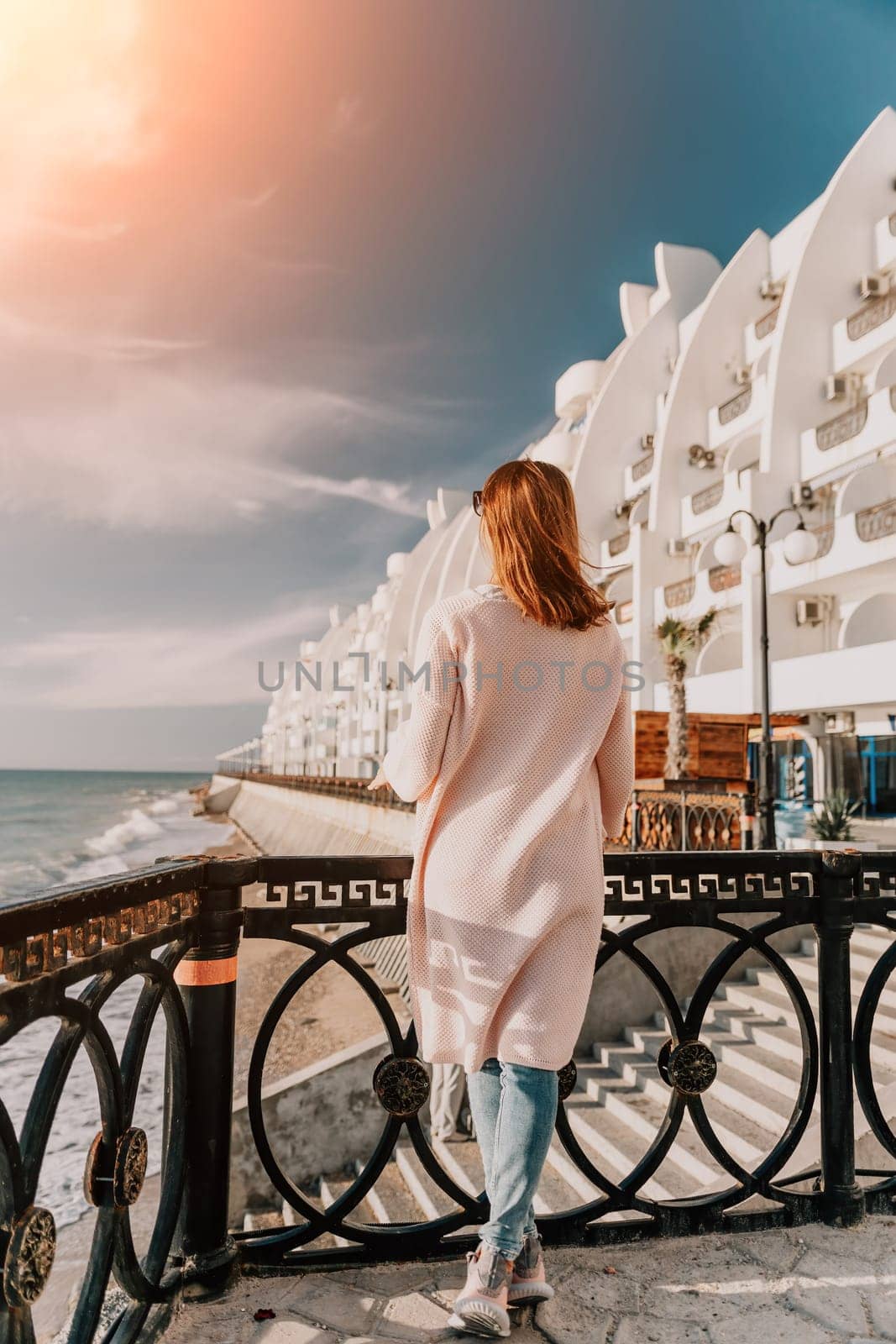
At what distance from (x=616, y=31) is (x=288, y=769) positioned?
8173cm

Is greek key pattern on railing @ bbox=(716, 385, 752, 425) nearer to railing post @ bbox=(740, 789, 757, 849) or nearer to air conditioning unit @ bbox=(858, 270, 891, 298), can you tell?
air conditioning unit @ bbox=(858, 270, 891, 298)

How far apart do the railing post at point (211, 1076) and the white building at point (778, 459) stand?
49.5ft

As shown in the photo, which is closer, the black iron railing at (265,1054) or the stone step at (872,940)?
the black iron railing at (265,1054)

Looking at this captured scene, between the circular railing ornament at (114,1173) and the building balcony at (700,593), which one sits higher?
the building balcony at (700,593)

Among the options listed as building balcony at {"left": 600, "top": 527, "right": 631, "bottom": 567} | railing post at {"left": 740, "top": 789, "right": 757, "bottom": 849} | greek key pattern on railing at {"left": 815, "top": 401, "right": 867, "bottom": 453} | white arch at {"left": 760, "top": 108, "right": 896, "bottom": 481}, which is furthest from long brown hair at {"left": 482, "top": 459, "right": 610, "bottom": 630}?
building balcony at {"left": 600, "top": 527, "right": 631, "bottom": 567}

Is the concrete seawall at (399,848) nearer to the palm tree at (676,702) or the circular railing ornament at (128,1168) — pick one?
the circular railing ornament at (128,1168)

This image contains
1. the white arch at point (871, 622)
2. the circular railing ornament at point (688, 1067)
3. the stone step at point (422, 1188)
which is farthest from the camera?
the white arch at point (871, 622)

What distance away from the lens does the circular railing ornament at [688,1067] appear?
2412mm

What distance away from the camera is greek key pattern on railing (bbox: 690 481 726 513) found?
24.4 metres

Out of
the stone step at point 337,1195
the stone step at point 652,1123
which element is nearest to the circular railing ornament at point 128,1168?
the stone step at point 652,1123

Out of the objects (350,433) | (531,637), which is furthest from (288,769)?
(531,637)

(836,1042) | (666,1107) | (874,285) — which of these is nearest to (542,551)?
(836,1042)

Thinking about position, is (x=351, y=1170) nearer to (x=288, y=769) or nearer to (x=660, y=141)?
(x=660, y=141)

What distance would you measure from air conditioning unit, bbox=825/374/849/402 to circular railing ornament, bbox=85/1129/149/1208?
23.9m
